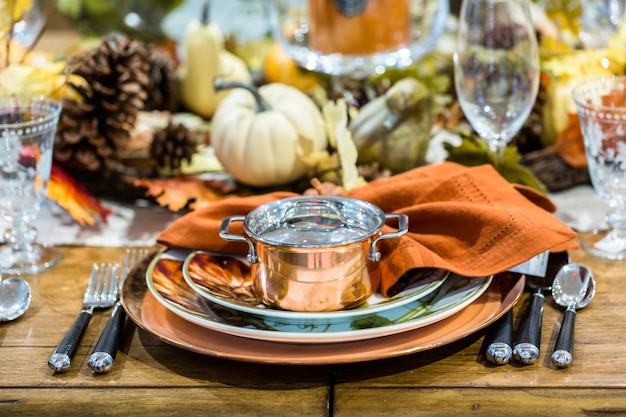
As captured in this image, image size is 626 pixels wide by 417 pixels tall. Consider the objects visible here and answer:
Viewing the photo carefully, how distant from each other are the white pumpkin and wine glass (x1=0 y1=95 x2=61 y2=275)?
22cm

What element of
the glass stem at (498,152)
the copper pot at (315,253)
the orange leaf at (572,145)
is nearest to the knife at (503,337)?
the copper pot at (315,253)

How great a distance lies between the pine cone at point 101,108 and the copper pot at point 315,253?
42 cm

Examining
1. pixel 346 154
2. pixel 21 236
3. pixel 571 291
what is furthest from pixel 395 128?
pixel 21 236

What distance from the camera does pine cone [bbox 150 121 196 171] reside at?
1.18 meters

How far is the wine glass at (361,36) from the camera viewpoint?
4.68ft

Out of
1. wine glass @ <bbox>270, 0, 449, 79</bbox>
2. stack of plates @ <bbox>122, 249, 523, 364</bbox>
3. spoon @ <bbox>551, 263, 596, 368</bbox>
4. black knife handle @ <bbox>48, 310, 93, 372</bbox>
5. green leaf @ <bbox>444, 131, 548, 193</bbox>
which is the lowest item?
black knife handle @ <bbox>48, 310, 93, 372</bbox>

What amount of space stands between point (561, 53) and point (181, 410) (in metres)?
0.86

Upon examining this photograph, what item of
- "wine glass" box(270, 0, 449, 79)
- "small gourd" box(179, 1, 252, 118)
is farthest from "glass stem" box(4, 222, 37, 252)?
"wine glass" box(270, 0, 449, 79)

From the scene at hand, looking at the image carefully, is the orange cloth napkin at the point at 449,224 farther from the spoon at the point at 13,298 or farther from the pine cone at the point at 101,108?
the pine cone at the point at 101,108

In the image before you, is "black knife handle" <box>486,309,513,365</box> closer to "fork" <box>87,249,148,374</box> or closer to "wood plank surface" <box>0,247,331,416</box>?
"wood plank surface" <box>0,247,331,416</box>

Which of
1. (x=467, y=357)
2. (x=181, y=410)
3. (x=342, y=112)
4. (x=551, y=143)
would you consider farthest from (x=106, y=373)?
(x=551, y=143)

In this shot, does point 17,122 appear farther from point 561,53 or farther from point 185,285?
point 561,53

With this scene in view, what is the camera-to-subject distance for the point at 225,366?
72 cm

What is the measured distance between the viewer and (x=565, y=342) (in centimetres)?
72
